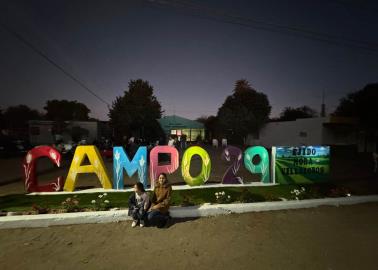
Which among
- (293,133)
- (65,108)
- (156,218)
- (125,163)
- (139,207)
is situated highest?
(65,108)

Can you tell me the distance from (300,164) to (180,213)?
575 cm

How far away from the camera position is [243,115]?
42.8 meters

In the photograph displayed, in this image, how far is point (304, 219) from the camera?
6938 millimetres

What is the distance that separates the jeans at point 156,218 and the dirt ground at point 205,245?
150 millimetres

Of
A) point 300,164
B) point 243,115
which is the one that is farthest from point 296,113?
point 300,164

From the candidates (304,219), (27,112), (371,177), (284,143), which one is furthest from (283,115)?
(27,112)

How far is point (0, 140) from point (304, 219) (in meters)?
26.7

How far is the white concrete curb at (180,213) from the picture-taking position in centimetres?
619

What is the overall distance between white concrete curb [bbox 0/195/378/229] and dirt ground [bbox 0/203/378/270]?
0.19 m

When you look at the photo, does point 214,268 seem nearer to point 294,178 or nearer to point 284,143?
point 294,178

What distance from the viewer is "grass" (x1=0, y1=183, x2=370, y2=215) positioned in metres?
7.41

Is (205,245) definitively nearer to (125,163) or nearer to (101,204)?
(101,204)

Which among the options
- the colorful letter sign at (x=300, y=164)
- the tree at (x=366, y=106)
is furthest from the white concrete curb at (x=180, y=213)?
the tree at (x=366, y=106)

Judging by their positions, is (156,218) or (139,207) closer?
(156,218)
